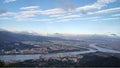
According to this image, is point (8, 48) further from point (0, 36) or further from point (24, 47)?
point (0, 36)

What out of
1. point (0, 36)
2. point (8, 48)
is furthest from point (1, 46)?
point (0, 36)

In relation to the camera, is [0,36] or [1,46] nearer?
[1,46]

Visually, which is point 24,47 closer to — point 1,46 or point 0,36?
point 1,46

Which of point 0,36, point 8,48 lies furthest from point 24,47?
point 0,36

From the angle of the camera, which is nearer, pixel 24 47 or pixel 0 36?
pixel 24 47

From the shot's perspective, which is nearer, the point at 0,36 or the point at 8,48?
the point at 8,48
